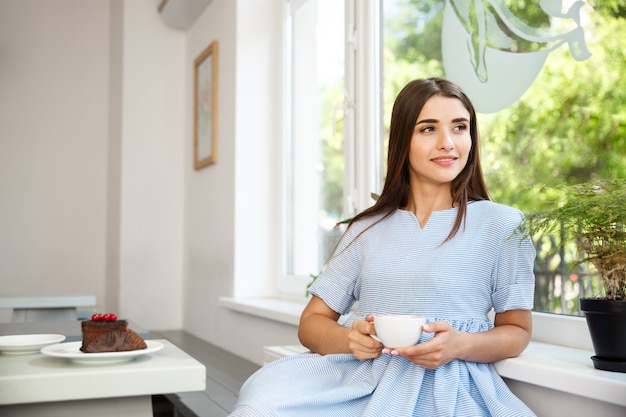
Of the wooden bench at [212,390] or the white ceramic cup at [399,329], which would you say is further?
the wooden bench at [212,390]

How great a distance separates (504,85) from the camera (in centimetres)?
206

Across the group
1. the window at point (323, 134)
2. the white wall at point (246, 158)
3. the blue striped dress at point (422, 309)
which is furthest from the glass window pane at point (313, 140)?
the blue striped dress at point (422, 309)

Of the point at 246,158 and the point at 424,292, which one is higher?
the point at 246,158

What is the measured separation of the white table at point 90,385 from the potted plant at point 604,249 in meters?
0.78

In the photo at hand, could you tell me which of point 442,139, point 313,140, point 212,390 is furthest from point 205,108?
point 442,139

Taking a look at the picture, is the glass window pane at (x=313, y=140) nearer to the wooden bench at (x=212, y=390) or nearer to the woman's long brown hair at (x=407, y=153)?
the wooden bench at (x=212, y=390)

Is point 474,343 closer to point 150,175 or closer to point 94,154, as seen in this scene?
point 150,175

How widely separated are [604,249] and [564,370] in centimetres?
25

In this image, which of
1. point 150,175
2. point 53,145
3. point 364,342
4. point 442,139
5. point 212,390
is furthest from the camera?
point 53,145

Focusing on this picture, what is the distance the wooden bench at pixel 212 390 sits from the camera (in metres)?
2.36

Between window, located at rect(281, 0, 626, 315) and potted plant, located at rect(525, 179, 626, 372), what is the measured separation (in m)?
0.21

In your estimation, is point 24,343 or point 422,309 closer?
point 422,309

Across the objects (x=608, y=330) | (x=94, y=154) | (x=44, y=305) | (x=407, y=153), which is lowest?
(x=44, y=305)

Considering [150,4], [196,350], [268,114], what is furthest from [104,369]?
[150,4]
